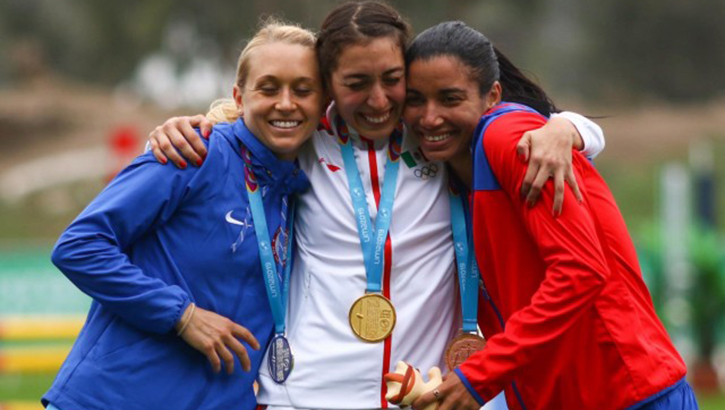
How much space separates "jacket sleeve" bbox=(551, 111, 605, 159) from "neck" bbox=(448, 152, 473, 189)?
1.03 ft

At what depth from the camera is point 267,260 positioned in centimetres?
396

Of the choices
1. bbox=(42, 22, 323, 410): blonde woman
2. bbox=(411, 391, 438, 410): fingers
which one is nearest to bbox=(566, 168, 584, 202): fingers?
bbox=(411, 391, 438, 410): fingers

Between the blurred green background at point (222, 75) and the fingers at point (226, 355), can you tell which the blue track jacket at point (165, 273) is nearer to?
the fingers at point (226, 355)

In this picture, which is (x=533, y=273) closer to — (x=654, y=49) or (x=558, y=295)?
(x=558, y=295)

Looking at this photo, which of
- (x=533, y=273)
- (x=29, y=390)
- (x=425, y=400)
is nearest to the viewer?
(x=425, y=400)

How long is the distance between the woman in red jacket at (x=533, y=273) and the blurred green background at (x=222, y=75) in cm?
1536

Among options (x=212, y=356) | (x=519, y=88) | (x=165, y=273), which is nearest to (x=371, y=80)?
(x=519, y=88)

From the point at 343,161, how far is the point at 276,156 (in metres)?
0.22

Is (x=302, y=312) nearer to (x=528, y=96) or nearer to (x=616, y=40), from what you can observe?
(x=528, y=96)

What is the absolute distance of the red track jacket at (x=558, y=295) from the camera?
11.7 ft

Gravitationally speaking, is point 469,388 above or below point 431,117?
below

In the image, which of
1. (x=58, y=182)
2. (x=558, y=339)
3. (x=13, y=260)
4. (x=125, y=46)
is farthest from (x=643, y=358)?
(x=125, y=46)

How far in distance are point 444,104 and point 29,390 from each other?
9325 mm

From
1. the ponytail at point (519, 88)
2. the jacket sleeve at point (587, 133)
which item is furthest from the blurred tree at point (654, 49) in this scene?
the jacket sleeve at point (587, 133)
